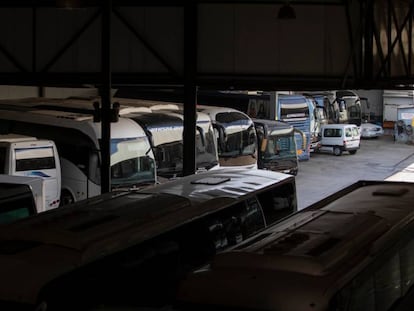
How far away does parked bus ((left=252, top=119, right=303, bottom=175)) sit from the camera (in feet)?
66.7

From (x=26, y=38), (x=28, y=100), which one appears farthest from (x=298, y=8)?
(x=28, y=100)

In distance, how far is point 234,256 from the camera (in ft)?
15.7

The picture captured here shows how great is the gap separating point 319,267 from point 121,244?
1.75 metres

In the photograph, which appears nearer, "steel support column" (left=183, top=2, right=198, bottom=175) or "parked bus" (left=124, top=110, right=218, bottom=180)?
"steel support column" (left=183, top=2, right=198, bottom=175)

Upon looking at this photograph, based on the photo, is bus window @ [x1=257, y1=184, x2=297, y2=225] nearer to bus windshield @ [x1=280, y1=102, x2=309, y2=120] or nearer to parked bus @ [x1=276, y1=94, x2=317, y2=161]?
parked bus @ [x1=276, y1=94, x2=317, y2=161]

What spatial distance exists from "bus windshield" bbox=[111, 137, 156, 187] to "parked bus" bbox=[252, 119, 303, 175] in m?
6.52

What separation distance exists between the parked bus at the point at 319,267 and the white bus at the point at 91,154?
7.71m

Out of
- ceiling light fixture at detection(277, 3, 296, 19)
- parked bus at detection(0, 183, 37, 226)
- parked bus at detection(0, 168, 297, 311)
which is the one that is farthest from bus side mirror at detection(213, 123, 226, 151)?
parked bus at detection(0, 183, 37, 226)

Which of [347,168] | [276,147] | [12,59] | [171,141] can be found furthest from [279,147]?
[12,59]

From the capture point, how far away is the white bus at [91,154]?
13586 millimetres

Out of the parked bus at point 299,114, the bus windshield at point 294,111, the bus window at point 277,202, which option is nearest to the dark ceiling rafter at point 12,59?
the bus window at point 277,202

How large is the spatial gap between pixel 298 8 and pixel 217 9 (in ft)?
3.85

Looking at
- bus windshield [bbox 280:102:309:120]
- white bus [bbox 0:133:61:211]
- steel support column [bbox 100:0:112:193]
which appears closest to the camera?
steel support column [bbox 100:0:112:193]

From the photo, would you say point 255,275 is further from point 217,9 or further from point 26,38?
point 26,38
